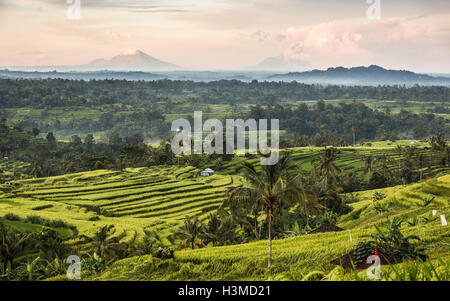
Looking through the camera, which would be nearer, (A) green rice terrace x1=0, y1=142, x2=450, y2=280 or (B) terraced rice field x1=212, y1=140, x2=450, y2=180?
(A) green rice terrace x1=0, y1=142, x2=450, y2=280

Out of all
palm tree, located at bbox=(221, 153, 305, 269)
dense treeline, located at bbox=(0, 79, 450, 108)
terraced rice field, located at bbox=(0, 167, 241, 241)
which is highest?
dense treeline, located at bbox=(0, 79, 450, 108)

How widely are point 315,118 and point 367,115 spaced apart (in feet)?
43.8

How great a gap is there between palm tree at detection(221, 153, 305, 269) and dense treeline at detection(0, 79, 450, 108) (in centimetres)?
11502

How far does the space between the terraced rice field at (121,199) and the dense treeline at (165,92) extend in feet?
281

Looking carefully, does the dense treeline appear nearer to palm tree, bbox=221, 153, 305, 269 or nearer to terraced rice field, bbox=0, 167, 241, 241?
terraced rice field, bbox=0, 167, 241, 241

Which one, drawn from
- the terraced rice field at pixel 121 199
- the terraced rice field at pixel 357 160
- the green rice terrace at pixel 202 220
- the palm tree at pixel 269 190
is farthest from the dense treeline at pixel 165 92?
the palm tree at pixel 269 190

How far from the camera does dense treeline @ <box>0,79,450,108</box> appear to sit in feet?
369

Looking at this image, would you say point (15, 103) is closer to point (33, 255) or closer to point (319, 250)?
point (33, 255)

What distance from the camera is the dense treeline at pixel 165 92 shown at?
112375mm

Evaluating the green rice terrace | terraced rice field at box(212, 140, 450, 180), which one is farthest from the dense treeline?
the green rice terrace

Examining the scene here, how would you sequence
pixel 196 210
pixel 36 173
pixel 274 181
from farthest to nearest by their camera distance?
1. pixel 36 173
2. pixel 196 210
3. pixel 274 181

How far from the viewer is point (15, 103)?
11062 cm

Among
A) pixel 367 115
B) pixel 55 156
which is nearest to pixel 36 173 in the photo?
pixel 55 156

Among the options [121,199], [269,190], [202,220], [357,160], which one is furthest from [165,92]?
[269,190]
